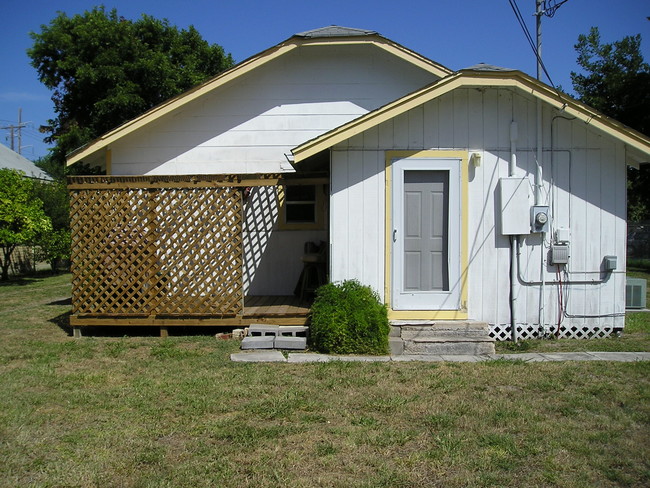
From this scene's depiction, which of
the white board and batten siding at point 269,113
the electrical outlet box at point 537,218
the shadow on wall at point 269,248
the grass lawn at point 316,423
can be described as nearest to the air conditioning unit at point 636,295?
the electrical outlet box at point 537,218

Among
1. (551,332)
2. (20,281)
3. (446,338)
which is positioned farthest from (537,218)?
(20,281)

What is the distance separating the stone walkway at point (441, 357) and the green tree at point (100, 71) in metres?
15.3

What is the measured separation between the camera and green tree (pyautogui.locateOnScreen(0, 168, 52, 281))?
16.1 metres

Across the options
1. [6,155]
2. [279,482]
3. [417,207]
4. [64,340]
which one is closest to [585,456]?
[279,482]

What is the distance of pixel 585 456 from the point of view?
415 centimetres

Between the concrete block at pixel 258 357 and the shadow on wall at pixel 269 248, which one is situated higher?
the shadow on wall at pixel 269 248

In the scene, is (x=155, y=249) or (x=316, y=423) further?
(x=155, y=249)

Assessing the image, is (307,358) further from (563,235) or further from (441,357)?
(563,235)

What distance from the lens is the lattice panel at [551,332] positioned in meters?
8.17

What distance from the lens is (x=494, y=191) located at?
8086 mm

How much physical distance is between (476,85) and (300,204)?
4.13 m

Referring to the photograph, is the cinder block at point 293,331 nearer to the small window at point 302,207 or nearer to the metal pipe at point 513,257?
the small window at point 302,207

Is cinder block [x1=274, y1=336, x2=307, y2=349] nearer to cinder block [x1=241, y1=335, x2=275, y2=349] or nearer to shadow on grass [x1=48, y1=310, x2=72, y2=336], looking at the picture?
cinder block [x1=241, y1=335, x2=275, y2=349]

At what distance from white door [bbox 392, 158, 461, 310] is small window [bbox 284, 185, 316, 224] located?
291 centimetres
